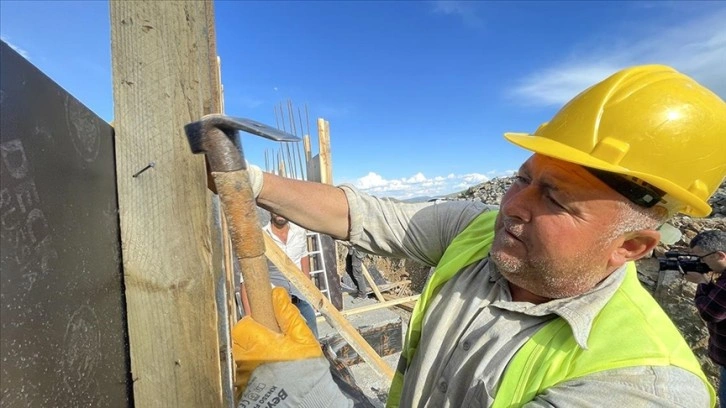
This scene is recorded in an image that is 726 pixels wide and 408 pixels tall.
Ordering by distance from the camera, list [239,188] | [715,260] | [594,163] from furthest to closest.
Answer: [715,260] → [594,163] → [239,188]

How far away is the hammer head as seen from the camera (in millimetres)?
843

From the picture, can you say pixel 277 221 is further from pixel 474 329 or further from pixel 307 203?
pixel 474 329

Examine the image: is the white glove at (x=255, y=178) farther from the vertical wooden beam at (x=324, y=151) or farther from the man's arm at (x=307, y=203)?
the vertical wooden beam at (x=324, y=151)

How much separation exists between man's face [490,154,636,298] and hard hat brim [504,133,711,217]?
0.06 meters

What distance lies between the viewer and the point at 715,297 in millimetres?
3572

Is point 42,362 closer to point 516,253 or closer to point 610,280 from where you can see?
point 516,253

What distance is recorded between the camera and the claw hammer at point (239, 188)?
2.82ft

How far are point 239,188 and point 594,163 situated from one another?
1.02 m

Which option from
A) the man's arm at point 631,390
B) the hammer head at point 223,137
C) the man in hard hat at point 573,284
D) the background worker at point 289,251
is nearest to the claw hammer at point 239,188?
the hammer head at point 223,137

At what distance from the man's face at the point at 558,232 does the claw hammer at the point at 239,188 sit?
79cm

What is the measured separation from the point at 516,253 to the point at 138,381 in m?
1.12

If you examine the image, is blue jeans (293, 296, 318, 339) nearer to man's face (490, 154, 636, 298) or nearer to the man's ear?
man's face (490, 154, 636, 298)

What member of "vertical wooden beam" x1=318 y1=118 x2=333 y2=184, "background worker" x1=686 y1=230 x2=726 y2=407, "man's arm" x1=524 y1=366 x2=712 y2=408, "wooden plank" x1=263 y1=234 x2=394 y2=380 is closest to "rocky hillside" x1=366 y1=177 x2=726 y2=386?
"background worker" x1=686 y1=230 x2=726 y2=407

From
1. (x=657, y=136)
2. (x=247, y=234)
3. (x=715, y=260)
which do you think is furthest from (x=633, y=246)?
(x=715, y=260)
